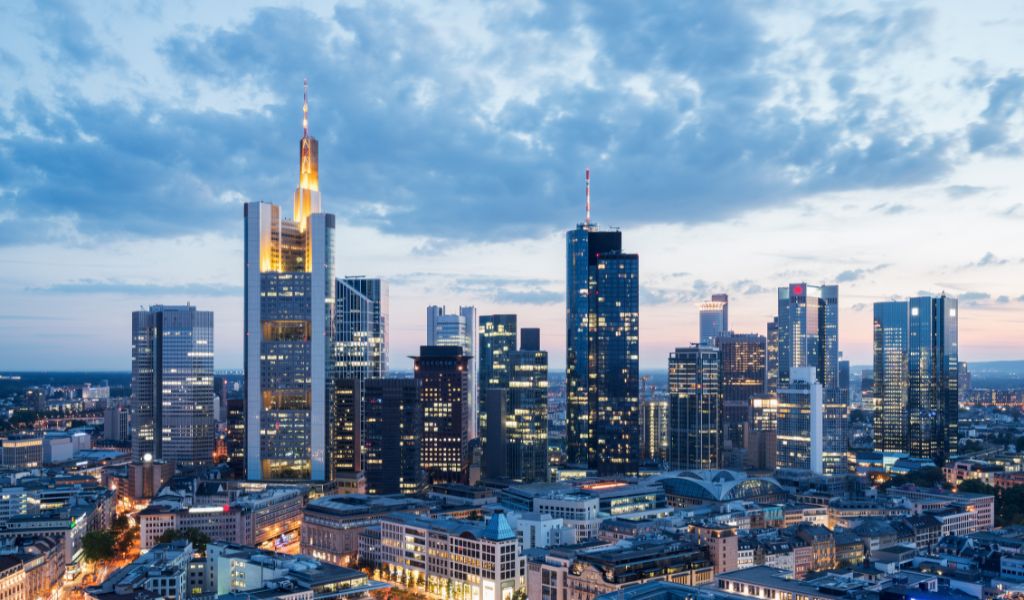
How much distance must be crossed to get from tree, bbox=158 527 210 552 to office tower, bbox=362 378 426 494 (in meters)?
55.2

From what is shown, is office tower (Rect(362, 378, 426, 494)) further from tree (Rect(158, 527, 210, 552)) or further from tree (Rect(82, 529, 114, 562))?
tree (Rect(82, 529, 114, 562))

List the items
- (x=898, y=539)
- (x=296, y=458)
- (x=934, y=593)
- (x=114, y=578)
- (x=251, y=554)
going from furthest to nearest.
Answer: (x=296, y=458), (x=898, y=539), (x=251, y=554), (x=114, y=578), (x=934, y=593)

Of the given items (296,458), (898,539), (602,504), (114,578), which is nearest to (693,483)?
(602,504)

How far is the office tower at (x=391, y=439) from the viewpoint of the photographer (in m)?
191

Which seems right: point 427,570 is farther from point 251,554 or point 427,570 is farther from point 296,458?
point 296,458

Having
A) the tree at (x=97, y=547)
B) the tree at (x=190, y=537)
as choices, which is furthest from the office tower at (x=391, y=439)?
the tree at (x=97, y=547)

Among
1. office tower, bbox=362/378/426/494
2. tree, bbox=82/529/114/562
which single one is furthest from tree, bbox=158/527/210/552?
office tower, bbox=362/378/426/494

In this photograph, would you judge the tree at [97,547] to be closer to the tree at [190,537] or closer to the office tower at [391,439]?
the tree at [190,537]

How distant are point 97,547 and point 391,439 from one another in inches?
2675

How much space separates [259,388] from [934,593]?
141504 millimetres

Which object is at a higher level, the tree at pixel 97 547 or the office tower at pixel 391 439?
the office tower at pixel 391 439

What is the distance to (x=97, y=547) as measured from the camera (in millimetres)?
132125

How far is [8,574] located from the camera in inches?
4112

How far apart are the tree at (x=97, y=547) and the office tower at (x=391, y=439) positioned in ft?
204
